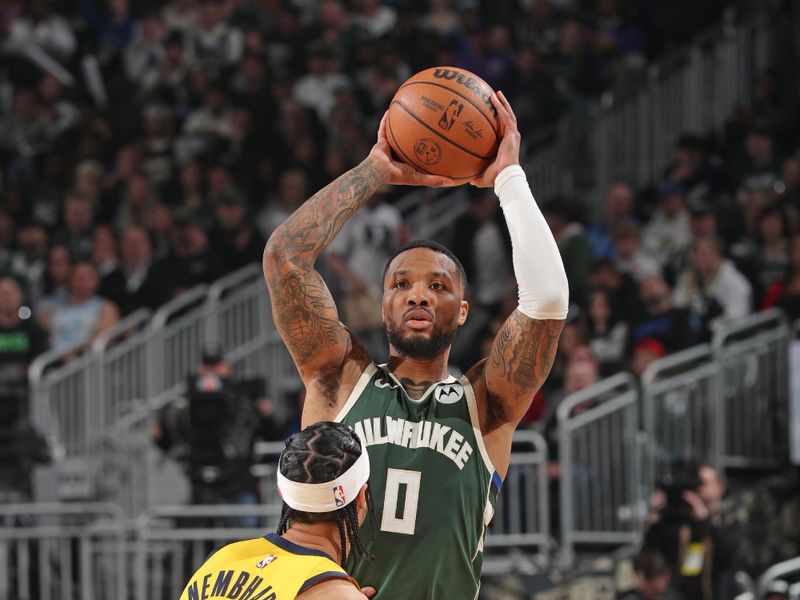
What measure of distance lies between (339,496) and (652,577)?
6.02m

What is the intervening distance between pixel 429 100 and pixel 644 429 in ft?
22.3

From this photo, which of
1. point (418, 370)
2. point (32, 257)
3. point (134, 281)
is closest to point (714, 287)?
point (134, 281)

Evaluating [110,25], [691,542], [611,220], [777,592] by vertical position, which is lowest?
[777,592]

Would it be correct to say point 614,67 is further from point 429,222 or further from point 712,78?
point 429,222

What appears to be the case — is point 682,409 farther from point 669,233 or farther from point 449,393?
point 449,393

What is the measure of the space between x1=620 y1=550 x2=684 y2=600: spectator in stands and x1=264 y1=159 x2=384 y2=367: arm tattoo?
5.22 meters

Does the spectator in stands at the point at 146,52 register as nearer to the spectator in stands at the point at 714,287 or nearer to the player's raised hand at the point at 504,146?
the spectator in stands at the point at 714,287

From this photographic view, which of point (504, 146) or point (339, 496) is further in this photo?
point (504, 146)

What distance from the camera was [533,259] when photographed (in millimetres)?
5297

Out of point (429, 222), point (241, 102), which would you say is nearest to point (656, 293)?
point (429, 222)

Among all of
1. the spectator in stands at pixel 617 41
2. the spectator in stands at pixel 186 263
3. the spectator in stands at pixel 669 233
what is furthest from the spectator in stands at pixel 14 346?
the spectator in stands at pixel 617 41

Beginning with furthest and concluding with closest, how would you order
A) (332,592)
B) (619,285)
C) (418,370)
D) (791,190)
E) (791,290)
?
(791,190) → (619,285) → (791,290) → (418,370) → (332,592)

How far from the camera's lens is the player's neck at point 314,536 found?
4.58 m

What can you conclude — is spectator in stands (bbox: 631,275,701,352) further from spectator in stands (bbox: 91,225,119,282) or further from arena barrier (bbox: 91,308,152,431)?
spectator in stands (bbox: 91,225,119,282)
